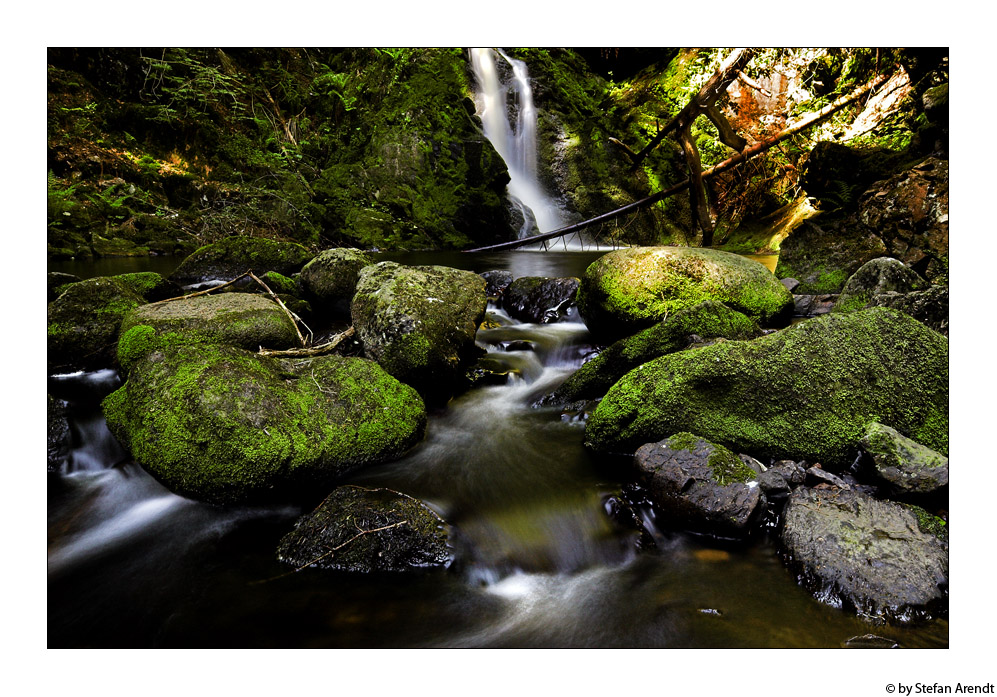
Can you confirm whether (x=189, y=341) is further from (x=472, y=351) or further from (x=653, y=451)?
(x=653, y=451)

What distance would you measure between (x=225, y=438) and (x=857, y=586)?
3.02 meters

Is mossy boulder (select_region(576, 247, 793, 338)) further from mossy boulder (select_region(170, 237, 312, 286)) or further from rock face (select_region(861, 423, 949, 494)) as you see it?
mossy boulder (select_region(170, 237, 312, 286))

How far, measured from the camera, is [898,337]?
2875mm

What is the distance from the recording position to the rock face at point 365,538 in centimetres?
215

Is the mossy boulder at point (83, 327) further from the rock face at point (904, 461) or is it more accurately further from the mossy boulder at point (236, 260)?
the rock face at point (904, 461)

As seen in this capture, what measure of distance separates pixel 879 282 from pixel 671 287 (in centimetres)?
209

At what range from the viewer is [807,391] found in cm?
276

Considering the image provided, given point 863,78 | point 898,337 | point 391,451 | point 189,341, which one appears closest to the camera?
point 898,337

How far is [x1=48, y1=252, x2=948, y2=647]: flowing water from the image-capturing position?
188 cm

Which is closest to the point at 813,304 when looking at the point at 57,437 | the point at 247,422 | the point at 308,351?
the point at 308,351

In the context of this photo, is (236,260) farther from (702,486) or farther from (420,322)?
(702,486)

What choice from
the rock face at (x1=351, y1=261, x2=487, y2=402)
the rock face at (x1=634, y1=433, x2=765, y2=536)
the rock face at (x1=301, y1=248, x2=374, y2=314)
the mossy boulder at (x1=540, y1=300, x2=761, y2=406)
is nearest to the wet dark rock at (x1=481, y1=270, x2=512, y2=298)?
the rock face at (x1=301, y1=248, x2=374, y2=314)

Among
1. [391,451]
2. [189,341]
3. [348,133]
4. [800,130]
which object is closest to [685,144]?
[800,130]

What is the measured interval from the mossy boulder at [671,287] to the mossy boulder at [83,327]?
4.53 metres
